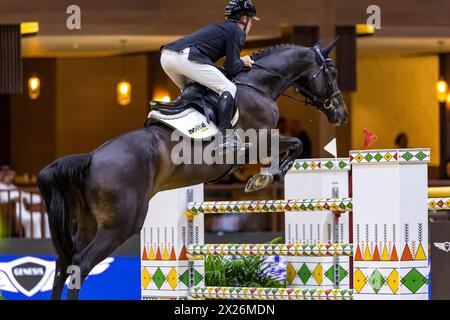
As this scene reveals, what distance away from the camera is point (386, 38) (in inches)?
588

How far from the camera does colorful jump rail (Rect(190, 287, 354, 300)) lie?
24.1 feet

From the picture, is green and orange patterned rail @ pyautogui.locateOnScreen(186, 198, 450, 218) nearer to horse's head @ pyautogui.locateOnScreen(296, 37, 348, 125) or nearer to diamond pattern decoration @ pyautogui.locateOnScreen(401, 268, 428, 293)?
diamond pattern decoration @ pyautogui.locateOnScreen(401, 268, 428, 293)

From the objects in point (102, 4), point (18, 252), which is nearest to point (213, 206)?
point (18, 252)

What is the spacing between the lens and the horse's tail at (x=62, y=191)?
7.06 metres

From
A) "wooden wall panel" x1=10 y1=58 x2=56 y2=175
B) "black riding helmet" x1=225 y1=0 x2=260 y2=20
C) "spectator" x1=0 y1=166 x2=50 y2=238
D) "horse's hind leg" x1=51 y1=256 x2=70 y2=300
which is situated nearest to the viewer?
"horse's hind leg" x1=51 y1=256 x2=70 y2=300

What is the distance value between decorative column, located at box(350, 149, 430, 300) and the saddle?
115 centimetres

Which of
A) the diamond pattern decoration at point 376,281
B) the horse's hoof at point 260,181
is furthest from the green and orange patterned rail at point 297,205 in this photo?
the diamond pattern decoration at point 376,281

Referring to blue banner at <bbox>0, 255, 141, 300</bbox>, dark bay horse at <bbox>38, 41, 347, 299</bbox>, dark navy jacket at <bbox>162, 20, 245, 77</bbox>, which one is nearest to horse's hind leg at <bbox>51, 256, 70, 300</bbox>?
dark bay horse at <bbox>38, 41, 347, 299</bbox>

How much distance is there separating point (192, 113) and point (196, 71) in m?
0.33

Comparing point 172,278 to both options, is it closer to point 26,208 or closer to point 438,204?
point 438,204
